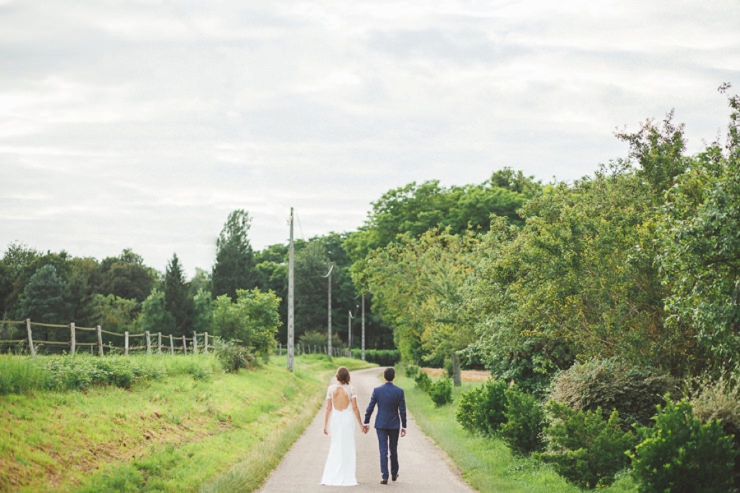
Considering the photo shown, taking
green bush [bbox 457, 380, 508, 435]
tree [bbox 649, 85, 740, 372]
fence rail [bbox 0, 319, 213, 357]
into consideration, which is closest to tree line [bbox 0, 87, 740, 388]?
tree [bbox 649, 85, 740, 372]

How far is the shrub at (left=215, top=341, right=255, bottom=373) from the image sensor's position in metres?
32.4

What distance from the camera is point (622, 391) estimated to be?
13539 mm

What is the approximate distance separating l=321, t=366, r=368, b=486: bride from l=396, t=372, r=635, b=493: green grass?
7.19 ft

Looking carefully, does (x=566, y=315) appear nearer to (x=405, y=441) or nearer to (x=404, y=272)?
(x=405, y=441)

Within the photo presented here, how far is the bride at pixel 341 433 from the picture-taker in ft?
40.0

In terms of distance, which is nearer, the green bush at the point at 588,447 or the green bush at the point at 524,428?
the green bush at the point at 588,447

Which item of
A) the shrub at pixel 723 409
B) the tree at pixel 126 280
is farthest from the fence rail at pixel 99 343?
the tree at pixel 126 280

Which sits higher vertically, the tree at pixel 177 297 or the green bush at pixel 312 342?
the tree at pixel 177 297

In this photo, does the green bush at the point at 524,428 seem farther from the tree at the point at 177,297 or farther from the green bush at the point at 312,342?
the green bush at the point at 312,342

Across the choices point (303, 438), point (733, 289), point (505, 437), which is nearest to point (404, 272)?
point (303, 438)

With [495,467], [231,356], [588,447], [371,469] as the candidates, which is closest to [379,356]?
[231,356]

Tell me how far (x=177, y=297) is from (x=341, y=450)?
5447 cm

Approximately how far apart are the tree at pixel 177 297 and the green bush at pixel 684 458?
58.8 m

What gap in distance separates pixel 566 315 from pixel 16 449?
41.0ft
